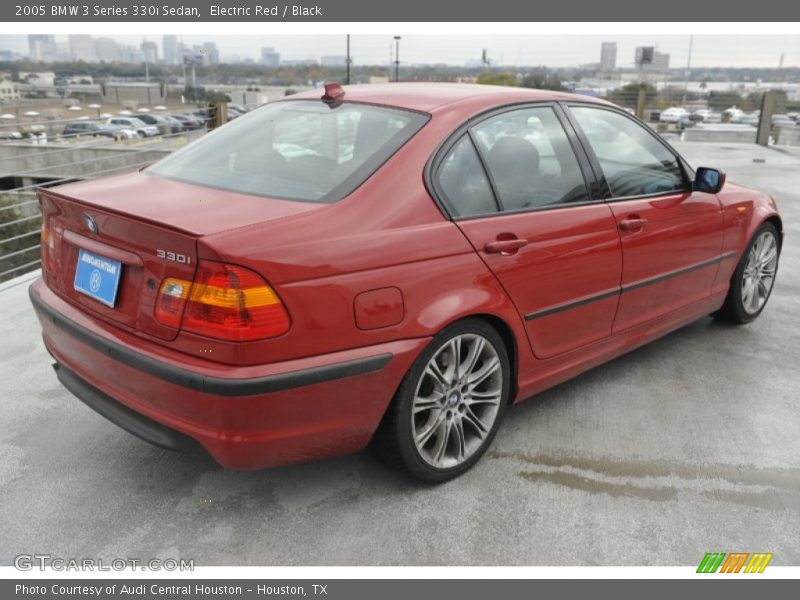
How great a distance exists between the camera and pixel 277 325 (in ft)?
7.16

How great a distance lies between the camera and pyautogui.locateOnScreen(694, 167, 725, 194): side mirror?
3832 mm

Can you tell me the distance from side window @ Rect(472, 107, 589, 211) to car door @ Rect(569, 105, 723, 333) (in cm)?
19

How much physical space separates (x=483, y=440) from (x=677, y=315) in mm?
1631

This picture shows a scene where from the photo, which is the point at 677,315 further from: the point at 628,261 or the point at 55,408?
the point at 55,408

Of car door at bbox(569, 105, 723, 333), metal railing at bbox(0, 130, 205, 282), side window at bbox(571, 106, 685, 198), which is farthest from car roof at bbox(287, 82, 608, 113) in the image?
metal railing at bbox(0, 130, 205, 282)

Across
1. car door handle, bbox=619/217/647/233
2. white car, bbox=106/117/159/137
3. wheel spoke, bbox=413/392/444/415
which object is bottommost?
white car, bbox=106/117/159/137

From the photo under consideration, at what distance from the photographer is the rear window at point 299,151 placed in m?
2.59

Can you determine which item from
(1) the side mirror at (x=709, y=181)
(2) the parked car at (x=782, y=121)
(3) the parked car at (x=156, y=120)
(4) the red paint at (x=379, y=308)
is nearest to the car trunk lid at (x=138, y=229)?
(4) the red paint at (x=379, y=308)

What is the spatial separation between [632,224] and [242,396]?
2.11m

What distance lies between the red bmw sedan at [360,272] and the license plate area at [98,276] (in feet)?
0.04

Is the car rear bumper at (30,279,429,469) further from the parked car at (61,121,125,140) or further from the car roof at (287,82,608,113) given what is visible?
the parked car at (61,121,125,140)

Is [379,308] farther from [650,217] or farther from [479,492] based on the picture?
[650,217]

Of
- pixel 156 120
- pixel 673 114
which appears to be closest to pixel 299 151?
pixel 673 114

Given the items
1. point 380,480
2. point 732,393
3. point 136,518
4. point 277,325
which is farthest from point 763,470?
point 136,518
